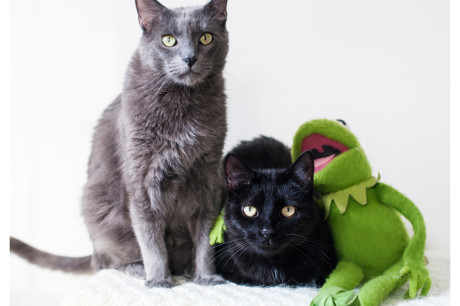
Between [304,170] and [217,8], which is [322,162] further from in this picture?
[217,8]

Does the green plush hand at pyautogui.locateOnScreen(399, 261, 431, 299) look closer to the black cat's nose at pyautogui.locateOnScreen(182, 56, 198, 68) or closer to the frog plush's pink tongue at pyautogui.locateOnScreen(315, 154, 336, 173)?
the frog plush's pink tongue at pyautogui.locateOnScreen(315, 154, 336, 173)

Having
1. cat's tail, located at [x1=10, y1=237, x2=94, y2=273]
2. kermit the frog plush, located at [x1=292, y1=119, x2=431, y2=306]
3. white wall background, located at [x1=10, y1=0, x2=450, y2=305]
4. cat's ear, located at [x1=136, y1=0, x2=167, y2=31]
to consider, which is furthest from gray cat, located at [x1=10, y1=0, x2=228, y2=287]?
white wall background, located at [x1=10, y1=0, x2=450, y2=305]

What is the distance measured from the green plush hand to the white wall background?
0.80m

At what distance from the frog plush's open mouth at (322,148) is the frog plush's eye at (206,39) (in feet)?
1.41

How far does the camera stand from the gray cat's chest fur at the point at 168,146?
4.47 feet

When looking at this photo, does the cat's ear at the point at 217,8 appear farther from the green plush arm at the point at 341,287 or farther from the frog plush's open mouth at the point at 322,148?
the green plush arm at the point at 341,287

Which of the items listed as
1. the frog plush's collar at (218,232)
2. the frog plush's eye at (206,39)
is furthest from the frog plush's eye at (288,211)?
the frog plush's eye at (206,39)

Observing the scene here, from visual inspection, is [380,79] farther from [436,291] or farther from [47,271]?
[47,271]

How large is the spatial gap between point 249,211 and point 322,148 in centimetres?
33

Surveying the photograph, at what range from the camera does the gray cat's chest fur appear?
136 centimetres

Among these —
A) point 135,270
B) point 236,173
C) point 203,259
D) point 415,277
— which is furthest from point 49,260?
point 415,277

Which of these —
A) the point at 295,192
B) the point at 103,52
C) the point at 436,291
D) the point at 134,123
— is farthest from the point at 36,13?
the point at 436,291

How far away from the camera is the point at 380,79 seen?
1.99 m

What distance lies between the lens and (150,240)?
4.71ft
